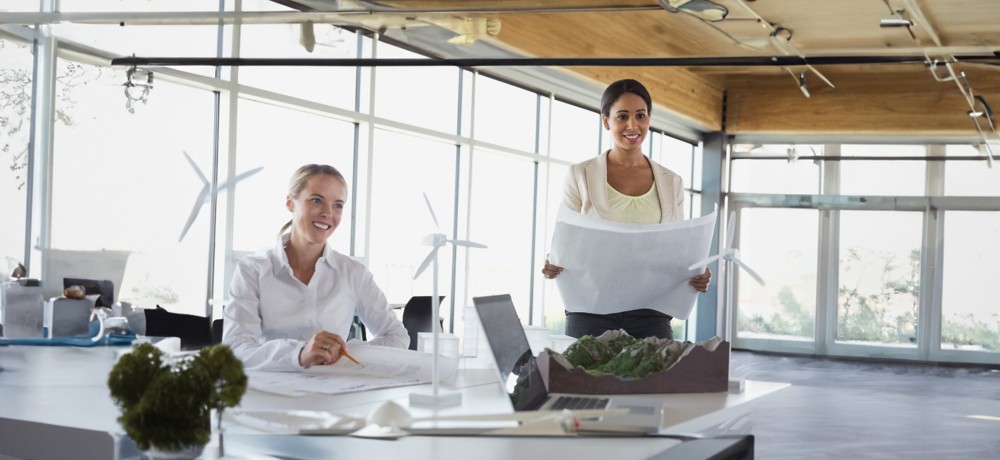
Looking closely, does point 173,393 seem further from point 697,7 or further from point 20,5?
point 697,7

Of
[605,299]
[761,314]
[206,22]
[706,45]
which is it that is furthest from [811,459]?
[761,314]

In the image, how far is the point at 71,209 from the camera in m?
6.24

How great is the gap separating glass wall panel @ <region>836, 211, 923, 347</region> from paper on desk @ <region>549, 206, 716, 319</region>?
12274 millimetres

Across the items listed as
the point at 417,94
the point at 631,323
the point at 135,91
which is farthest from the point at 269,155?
the point at 631,323

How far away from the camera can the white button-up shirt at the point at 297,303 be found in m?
2.87

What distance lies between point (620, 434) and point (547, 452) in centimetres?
17

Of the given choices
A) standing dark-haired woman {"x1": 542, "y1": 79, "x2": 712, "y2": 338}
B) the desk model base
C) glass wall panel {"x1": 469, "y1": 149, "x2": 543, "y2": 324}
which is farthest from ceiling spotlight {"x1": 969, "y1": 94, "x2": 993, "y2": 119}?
the desk model base

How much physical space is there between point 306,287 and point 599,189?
95 cm

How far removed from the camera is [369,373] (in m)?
2.48

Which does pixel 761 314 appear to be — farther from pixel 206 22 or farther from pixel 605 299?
pixel 605 299

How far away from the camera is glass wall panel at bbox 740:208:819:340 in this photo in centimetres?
1455

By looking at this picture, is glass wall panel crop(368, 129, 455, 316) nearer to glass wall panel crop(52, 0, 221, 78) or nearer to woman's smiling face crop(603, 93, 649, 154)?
glass wall panel crop(52, 0, 221, 78)

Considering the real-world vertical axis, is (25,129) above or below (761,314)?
above

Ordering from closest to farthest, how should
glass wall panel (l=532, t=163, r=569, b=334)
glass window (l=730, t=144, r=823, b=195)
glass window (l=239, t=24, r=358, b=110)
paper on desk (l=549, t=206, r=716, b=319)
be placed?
paper on desk (l=549, t=206, r=716, b=319)
glass window (l=239, t=24, r=358, b=110)
glass wall panel (l=532, t=163, r=569, b=334)
glass window (l=730, t=144, r=823, b=195)
